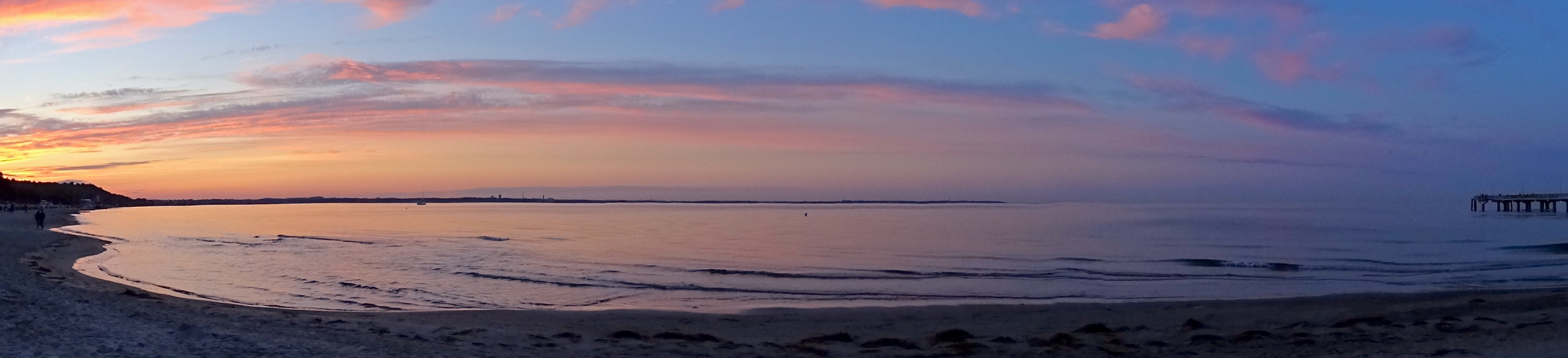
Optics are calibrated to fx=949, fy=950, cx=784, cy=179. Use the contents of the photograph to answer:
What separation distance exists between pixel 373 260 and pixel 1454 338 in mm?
28744

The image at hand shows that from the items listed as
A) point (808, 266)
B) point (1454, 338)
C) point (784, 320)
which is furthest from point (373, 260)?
point (1454, 338)

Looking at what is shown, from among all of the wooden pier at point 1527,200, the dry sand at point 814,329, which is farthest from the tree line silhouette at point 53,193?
the wooden pier at point 1527,200

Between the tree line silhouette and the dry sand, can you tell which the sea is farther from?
the tree line silhouette

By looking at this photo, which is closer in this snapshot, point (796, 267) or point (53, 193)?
point (796, 267)

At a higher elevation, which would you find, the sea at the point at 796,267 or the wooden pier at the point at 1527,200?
the wooden pier at the point at 1527,200

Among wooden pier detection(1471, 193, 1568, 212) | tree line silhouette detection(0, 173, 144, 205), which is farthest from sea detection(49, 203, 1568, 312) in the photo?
tree line silhouette detection(0, 173, 144, 205)

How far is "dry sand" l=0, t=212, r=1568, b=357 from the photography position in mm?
10078

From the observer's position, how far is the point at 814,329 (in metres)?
14.4

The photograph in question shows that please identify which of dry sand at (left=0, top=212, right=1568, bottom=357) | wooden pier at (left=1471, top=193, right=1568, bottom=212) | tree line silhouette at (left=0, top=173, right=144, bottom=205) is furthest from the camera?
tree line silhouette at (left=0, top=173, right=144, bottom=205)

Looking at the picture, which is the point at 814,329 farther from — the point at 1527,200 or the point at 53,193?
the point at 53,193

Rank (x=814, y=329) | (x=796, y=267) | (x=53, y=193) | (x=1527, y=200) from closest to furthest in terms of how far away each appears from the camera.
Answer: (x=814, y=329) → (x=796, y=267) → (x=1527, y=200) → (x=53, y=193)

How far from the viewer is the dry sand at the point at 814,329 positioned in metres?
10.1

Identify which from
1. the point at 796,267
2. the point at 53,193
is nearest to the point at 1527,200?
the point at 796,267

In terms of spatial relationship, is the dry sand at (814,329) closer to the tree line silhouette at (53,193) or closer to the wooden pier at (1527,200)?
the wooden pier at (1527,200)
